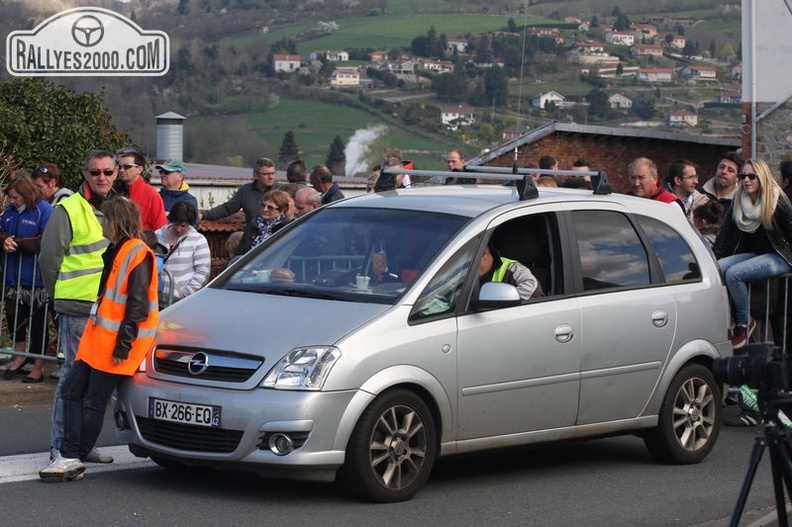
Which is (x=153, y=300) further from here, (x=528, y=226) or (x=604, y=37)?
(x=604, y=37)

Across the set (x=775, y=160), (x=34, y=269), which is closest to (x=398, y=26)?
(x=775, y=160)

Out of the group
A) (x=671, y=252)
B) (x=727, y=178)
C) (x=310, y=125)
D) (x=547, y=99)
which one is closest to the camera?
(x=671, y=252)

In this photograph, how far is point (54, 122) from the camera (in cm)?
1938

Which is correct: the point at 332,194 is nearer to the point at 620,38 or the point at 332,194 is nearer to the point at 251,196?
the point at 251,196

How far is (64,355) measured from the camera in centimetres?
870

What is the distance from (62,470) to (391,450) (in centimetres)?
195

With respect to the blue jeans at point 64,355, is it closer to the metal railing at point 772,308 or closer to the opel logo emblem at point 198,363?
the opel logo emblem at point 198,363

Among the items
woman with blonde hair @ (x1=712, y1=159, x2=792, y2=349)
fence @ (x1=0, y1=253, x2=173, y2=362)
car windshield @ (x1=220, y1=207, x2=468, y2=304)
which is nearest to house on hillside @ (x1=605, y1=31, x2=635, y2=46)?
woman with blonde hair @ (x1=712, y1=159, x2=792, y2=349)

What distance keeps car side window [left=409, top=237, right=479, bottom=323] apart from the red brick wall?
23240mm

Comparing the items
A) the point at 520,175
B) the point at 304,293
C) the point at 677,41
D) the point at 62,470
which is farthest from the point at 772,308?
the point at 677,41

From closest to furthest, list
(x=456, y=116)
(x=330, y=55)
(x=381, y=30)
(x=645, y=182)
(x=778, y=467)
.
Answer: (x=778, y=467) → (x=645, y=182) → (x=456, y=116) → (x=330, y=55) → (x=381, y=30)

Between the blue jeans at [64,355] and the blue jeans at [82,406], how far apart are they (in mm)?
65

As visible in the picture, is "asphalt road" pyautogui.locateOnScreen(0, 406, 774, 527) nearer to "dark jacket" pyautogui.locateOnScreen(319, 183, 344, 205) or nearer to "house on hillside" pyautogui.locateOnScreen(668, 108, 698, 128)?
"dark jacket" pyautogui.locateOnScreen(319, 183, 344, 205)

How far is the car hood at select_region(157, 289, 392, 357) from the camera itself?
754cm
